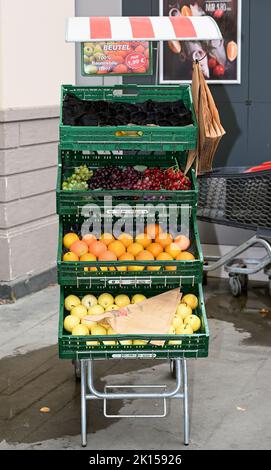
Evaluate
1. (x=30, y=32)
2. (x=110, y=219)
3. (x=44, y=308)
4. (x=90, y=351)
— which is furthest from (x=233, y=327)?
(x=30, y=32)

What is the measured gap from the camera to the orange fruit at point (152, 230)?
5.40 m

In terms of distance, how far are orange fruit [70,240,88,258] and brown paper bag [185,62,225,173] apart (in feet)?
2.71

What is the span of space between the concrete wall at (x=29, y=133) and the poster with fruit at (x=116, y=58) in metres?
1.57

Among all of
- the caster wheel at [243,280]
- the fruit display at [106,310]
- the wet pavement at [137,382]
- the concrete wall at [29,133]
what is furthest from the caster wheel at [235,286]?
the fruit display at [106,310]

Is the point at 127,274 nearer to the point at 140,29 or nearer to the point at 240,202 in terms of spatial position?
the point at 140,29

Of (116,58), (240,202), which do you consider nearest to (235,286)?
(240,202)

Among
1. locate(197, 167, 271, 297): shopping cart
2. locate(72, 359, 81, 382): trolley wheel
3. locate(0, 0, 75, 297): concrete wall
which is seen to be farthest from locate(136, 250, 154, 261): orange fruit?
locate(0, 0, 75, 297): concrete wall

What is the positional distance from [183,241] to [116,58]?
1628mm

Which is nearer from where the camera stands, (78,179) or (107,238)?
(107,238)

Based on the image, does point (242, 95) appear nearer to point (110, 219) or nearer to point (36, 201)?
point (36, 201)

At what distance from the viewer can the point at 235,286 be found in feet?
26.6

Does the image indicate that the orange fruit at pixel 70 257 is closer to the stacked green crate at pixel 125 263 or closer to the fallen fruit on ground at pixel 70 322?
the stacked green crate at pixel 125 263

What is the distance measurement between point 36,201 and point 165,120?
2996 mm

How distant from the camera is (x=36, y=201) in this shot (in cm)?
827
